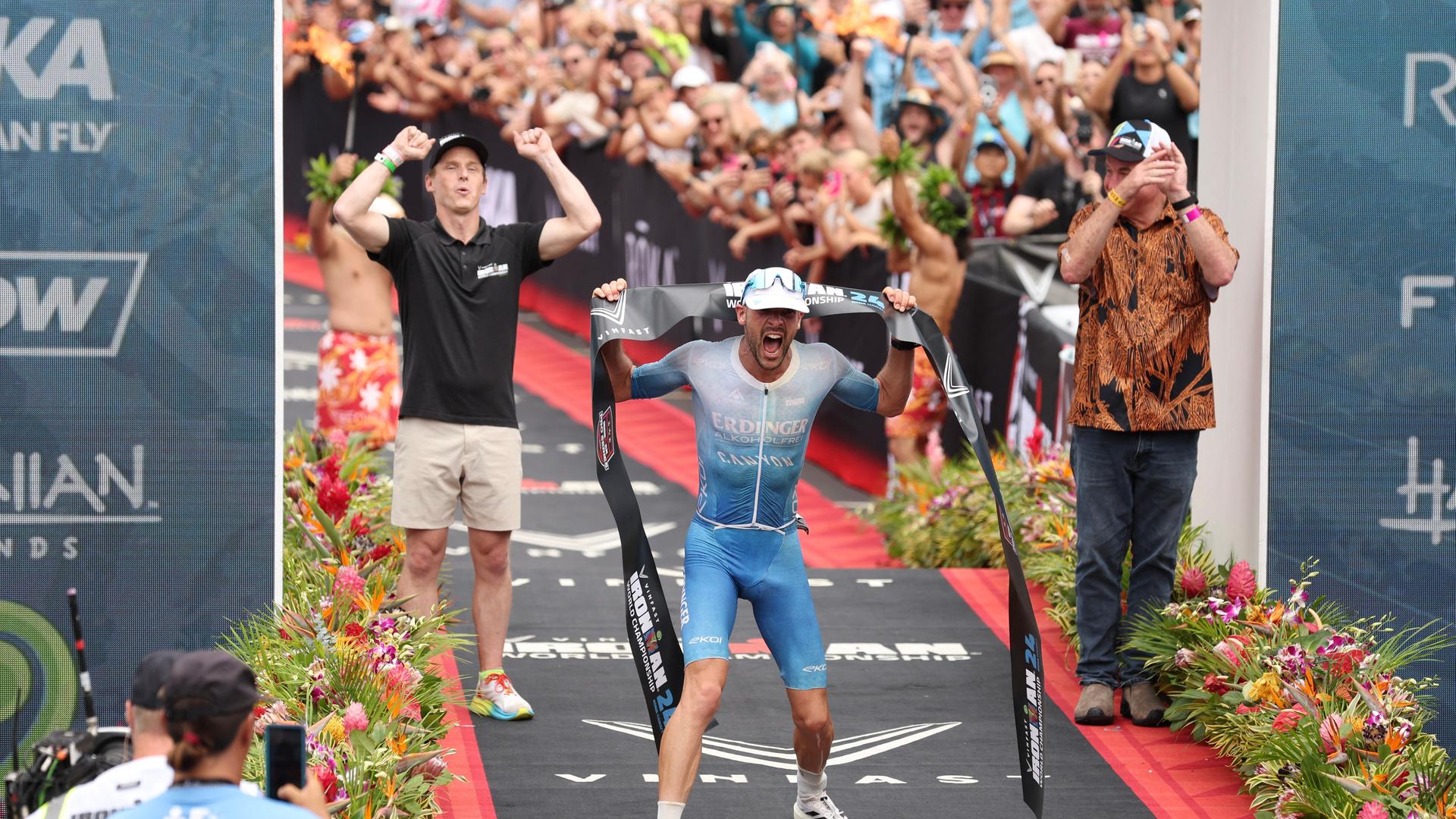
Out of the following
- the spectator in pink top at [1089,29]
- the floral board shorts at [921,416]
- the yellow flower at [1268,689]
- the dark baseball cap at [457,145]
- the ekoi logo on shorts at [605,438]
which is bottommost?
the yellow flower at [1268,689]

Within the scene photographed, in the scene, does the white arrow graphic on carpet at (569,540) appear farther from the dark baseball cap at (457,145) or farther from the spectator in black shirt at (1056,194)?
the dark baseball cap at (457,145)

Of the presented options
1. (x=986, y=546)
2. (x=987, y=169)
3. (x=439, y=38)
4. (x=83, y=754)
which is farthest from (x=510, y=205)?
(x=83, y=754)

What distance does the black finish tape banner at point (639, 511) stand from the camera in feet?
21.4

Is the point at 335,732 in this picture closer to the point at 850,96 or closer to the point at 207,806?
the point at 207,806

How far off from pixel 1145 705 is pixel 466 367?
3166mm

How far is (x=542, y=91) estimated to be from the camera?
64.3 ft

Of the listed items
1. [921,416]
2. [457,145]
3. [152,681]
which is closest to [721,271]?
[921,416]

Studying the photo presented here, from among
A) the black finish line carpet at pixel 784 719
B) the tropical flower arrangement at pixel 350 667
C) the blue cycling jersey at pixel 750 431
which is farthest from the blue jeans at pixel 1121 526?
the tropical flower arrangement at pixel 350 667

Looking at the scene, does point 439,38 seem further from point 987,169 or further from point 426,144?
point 426,144

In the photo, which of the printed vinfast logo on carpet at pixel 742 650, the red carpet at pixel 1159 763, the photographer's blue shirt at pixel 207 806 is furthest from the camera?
the printed vinfast logo on carpet at pixel 742 650

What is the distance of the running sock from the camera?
6.50 m

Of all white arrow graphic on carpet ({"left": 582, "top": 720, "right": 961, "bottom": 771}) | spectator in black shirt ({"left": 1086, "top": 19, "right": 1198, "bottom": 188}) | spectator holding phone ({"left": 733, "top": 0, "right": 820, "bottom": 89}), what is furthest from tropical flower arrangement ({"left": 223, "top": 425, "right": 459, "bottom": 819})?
spectator holding phone ({"left": 733, "top": 0, "right": 820, "bottom": 89})

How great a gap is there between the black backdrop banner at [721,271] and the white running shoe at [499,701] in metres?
2.23

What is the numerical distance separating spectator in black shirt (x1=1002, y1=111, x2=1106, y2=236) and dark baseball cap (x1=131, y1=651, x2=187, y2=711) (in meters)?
10.1
